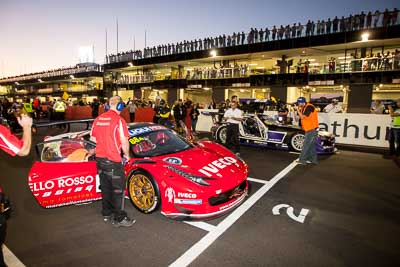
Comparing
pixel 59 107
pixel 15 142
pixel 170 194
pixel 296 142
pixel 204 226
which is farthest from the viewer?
pixel 59 107

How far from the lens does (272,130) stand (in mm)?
8844

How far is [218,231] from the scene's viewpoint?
3.46 metres

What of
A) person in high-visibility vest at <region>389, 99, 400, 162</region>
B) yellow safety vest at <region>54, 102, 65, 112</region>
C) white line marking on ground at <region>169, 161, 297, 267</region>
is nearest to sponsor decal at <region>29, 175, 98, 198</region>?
white line marking on ground at <region>169, 161, 297, 267</region>

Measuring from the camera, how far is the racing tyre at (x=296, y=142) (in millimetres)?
8500

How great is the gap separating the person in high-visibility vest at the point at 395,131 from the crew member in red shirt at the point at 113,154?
8264 millimetres

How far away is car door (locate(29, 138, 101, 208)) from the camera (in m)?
3.68

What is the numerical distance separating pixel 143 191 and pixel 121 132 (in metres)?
1.10

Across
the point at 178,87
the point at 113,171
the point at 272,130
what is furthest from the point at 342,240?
the point at 178,87

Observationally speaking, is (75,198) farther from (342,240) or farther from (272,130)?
(272,130)

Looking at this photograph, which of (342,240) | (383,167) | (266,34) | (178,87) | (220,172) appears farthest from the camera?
(178,87)

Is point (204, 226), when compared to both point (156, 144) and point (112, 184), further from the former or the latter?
point (156, 144)

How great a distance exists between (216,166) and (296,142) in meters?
5.52

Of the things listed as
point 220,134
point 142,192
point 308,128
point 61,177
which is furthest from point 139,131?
point 220,134

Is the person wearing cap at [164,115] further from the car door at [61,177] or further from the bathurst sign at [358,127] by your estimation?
the car door at [61,177]
